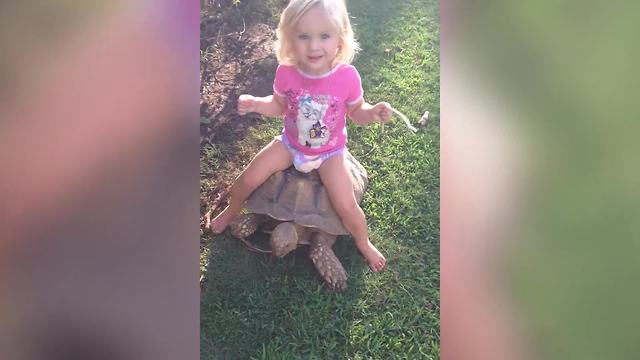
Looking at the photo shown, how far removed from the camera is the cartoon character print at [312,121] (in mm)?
1119

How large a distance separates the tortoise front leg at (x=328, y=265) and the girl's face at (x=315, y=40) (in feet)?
1.24

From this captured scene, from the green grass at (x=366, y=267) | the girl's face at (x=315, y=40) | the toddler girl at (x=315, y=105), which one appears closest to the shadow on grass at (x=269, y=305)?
the green grass at (x=366, y=267)

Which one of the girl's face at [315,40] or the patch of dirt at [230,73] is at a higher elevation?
the girl's face at [315,40]

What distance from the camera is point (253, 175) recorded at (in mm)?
1168

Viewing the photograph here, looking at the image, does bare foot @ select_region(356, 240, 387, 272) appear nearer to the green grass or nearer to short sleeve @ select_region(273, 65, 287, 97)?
the green grass

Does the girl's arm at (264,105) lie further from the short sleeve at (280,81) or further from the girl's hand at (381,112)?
the girl's hand at (381,112)

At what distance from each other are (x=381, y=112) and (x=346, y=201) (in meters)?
0.20

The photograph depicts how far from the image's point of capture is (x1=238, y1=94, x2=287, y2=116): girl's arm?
1.13m

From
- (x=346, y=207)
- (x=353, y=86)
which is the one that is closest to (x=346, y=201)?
(x=346, y=207)
